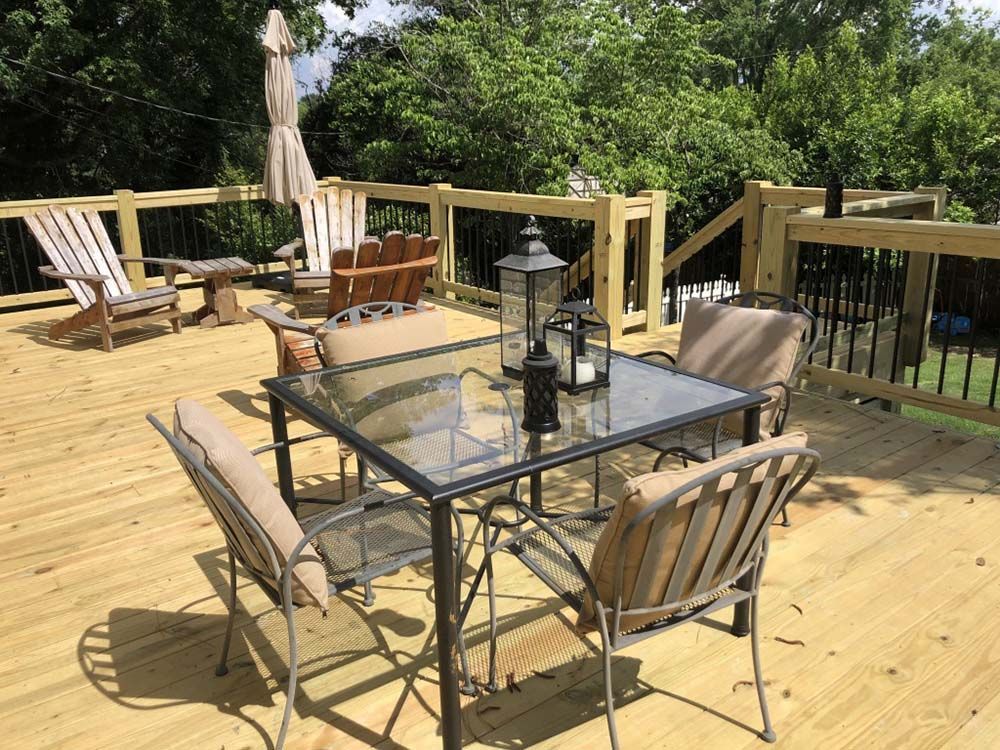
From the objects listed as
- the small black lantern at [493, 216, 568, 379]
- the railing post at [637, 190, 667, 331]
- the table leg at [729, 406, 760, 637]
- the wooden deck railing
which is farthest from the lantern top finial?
the railing post at [637, 190, 667, 331]

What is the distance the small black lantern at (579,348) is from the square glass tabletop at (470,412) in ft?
0.18

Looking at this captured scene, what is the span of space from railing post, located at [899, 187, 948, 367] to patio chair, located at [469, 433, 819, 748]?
13.6ft

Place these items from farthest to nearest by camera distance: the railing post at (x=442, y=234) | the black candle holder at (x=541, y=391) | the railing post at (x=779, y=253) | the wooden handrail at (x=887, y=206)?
the railing post at (x=442, y=234) → the wooden handrail at (x=887, y=206) → the railing post at (x=779, y=253) → the black candle holder at (x=541, y=391)

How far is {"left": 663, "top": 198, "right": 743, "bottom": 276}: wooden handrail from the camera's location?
6.27m

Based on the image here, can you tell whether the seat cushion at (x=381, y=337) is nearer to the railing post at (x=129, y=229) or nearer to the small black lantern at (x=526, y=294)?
the small black lantern at (x=526, y=294)

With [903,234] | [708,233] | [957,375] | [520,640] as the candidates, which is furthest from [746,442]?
[957,375]

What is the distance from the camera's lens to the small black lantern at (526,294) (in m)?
2.54

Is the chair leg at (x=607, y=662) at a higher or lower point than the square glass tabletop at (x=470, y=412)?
lower

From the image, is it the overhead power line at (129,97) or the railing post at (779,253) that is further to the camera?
the overhead power line at (129,97)

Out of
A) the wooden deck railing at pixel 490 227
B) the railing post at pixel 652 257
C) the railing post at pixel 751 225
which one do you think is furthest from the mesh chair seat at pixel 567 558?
the railing post at pixel 652 257

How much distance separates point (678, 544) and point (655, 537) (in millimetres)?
83

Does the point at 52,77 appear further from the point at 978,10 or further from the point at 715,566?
the point at 978,10

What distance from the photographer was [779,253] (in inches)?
183

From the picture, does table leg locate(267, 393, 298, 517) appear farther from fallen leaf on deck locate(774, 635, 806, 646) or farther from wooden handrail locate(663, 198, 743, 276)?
wooden handrail locate(663, 198, 743, 276)
